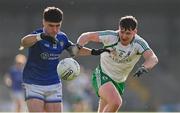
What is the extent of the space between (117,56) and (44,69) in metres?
1.85

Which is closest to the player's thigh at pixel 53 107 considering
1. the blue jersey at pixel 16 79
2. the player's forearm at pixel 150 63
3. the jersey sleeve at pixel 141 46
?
the player's forearm at pixel 150 63

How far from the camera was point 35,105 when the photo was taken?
37.7 ft

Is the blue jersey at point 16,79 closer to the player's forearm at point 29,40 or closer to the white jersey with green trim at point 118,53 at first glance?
the white jersey with green trim at point 118,53

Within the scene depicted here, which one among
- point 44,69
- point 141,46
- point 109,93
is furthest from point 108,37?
point 44,69

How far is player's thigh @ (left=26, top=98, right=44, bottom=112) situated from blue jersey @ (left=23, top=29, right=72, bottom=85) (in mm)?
306

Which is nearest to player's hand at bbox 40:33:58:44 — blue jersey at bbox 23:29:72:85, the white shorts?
blue jersey at bbox 23:29:72:85

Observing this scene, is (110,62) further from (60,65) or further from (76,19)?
(76,19)

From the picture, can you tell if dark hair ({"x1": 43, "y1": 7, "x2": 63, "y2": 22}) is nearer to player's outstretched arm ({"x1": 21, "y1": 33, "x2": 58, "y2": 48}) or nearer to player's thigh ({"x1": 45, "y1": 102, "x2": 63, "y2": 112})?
player's outstretched arm ({"x1": 21, "y1": 33, "x2": 58, "y2": 48})

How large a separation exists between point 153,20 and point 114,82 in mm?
23421

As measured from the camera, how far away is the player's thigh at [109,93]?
1305 cm

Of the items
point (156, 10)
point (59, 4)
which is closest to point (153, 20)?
point (156, 10)

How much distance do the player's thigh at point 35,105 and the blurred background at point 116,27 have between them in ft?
68.6

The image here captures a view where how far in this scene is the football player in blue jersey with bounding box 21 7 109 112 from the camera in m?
11.5

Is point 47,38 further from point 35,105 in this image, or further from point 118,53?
point 118,53
